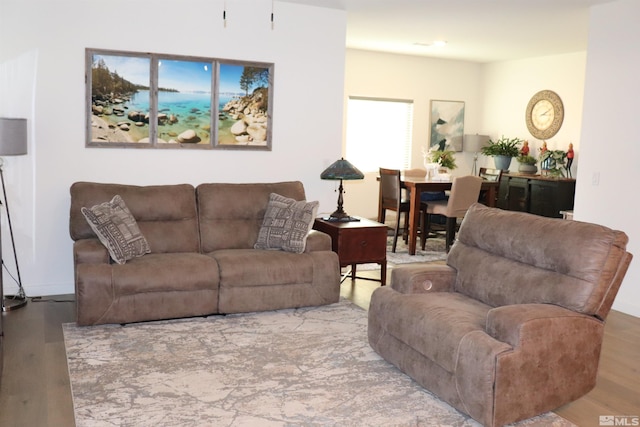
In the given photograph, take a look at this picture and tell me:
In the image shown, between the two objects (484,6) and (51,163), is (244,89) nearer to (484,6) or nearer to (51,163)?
(51,163)

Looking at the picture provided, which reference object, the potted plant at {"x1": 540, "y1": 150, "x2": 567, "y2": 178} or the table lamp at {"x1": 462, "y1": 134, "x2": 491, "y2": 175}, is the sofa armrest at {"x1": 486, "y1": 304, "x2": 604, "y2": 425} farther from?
the table lamp at {"x1": 462, "y1": 134, "x2": 491, "y2": 175}

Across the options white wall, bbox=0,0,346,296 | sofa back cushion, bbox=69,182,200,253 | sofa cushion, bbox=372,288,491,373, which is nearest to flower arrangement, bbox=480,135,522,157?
white wall, bbox=0,0,346,296

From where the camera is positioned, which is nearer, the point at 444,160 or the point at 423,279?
the point at 423,279

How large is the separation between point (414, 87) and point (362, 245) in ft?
14.5

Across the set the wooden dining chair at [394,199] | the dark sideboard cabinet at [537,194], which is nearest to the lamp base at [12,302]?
the wooden dining chair at [394,199]

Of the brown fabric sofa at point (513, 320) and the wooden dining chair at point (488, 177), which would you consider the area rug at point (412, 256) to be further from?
the brown fabric sofa at point (513, 320)

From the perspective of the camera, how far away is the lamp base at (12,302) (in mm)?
4477

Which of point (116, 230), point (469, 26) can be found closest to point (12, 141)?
point (116, 230)

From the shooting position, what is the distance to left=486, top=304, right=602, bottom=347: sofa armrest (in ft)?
9.09

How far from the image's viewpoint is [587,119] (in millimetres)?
5219

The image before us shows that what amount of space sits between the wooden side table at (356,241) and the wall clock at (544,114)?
410 cm

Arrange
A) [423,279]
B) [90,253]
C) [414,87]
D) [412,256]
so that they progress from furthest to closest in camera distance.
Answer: [414,87] → [412,256] → [90,253] → [423,279]

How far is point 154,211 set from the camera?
4.70 meters

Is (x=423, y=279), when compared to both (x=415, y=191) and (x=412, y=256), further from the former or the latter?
(x=415, y=191)
